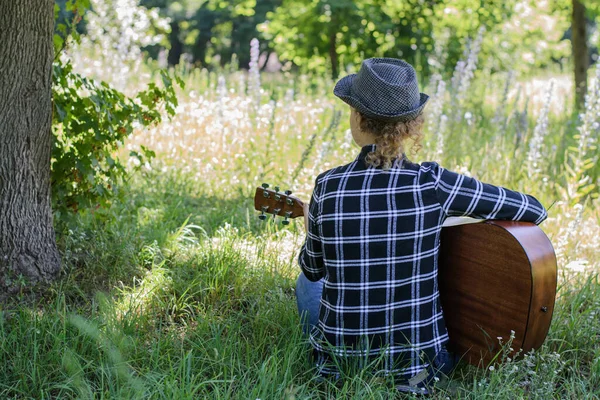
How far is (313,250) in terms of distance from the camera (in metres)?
2.43

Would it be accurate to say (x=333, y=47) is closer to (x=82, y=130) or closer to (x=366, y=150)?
(x=82, y=130)

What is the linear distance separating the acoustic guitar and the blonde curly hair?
1.45 feet

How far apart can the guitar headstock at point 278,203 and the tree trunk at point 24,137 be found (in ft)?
3.59

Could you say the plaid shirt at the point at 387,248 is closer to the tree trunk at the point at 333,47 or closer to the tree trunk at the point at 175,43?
the tree trunk at the point at 333,47

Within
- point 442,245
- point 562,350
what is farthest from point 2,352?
point 562,350

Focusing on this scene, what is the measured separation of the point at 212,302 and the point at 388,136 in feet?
4.20

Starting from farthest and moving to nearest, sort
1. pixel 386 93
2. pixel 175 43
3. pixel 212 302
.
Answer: pixel 175 43, pixel 212 302, pixel 386 93

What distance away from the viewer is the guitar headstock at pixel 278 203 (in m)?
2.72

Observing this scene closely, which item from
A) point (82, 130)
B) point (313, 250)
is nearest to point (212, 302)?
point (313, 250)

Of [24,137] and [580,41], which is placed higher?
[580,41]

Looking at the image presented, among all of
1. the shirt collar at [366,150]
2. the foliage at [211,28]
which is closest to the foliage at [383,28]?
the foliage at [211,28]

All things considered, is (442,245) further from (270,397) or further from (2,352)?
(2,352)

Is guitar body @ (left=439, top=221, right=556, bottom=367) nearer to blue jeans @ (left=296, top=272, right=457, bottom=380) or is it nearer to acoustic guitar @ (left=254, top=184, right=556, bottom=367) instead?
acoustic guitar @ (left=254, top=184, right=556, bottom=367)

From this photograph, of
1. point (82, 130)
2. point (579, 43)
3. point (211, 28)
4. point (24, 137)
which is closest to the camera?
point (24, 137)
